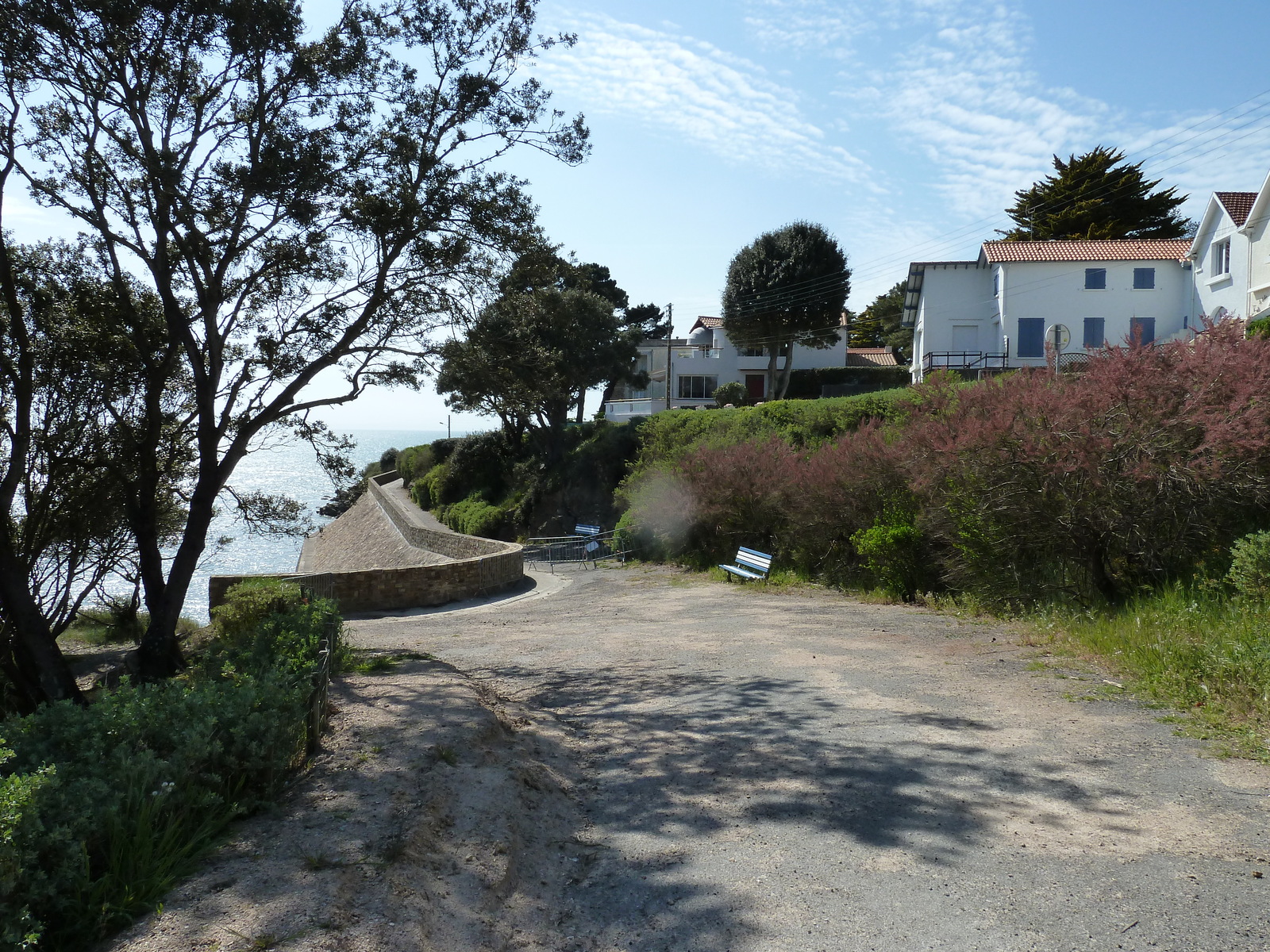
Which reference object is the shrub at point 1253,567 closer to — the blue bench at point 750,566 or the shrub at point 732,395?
the blue bench at point 750,566

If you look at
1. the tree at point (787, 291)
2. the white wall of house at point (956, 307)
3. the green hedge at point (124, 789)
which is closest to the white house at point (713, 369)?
the tree at point (787, 291)

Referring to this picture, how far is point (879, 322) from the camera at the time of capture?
67.2 meters

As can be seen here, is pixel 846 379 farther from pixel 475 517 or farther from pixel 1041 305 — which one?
pixel 475 517

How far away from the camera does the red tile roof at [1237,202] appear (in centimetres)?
2898

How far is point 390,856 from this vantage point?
157 inches

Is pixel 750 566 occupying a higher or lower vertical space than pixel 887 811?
higher

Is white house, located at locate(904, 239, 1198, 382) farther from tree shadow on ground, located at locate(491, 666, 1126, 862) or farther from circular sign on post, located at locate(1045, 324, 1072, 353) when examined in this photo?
tree shadow on ground, located at locate(491, 666, 1126, 862)

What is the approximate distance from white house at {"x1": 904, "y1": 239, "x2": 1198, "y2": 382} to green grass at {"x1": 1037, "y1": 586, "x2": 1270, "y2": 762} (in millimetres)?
28395

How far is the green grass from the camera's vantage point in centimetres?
605

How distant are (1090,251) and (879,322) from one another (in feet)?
97.9

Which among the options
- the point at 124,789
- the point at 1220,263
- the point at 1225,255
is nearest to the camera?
the point at 124,789

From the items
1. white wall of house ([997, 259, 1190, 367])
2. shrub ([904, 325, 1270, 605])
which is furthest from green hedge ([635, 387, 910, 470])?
white wall of house ([997, 259, 1190, 367])

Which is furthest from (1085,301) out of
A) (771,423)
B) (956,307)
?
(771,423)

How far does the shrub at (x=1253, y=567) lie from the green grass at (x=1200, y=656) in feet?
0.38
